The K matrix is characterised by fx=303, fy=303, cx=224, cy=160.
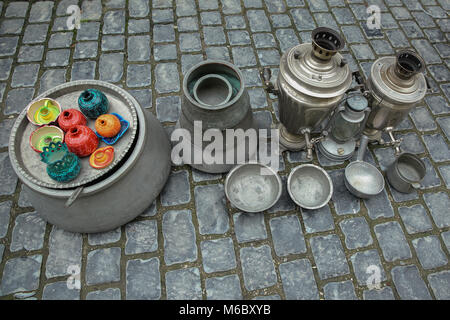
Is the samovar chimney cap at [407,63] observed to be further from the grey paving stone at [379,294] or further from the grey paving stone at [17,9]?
the grey paving stone at [17,9]

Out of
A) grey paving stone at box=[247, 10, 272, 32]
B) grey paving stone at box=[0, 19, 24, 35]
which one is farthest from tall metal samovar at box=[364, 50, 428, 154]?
grey paving stone at box=[0, 19, 24, 35]

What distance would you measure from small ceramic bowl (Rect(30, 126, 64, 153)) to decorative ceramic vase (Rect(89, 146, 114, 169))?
385 millimetres

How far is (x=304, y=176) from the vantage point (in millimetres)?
3496

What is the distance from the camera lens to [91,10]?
4.77 m

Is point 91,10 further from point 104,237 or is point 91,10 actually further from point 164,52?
point 104,237

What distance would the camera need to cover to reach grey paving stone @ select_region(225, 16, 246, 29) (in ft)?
Answer: 15.2

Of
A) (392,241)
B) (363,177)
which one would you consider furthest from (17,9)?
(392,241)

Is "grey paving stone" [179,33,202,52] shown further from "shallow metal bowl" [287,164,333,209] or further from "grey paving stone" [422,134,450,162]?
"grey paving stone" [422,134,450,162]

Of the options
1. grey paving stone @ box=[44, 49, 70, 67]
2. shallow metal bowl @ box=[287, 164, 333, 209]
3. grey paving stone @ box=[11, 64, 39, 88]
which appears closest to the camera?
shallow metal bowl @ box=[287, 164, 333, 209]

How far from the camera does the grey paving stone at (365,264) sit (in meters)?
3.04

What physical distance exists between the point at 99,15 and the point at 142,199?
10.9 feet

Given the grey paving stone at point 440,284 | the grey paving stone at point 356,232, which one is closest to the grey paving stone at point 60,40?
the grey paving stone at point 356,232

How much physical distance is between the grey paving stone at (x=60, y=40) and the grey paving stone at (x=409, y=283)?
5.09 meters

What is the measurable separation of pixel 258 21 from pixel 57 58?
3.01 metres
